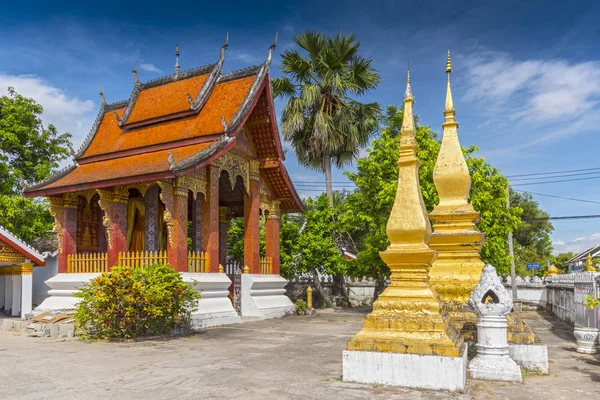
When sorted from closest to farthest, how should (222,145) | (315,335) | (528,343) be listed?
(528,343) → (315,335) → (222,145)

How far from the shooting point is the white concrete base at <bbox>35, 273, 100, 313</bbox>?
14.2 metres

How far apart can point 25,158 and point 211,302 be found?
43.1 feet

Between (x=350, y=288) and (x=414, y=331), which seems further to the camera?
(x=350, y=288)

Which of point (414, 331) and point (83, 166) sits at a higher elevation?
point (83, 166)

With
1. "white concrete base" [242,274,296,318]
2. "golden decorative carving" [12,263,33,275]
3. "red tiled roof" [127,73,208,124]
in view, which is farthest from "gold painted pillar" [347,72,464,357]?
"golden decorative carving" [12,263,33,275]

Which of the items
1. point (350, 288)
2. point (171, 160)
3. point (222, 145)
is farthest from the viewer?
point (350, 288)

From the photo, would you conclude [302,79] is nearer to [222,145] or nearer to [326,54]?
[326,54]

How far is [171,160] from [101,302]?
377 centimetres

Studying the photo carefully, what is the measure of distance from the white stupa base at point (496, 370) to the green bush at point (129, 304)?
647cm

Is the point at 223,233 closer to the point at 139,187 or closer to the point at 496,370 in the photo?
the point at 139,187

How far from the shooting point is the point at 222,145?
43.9 ft

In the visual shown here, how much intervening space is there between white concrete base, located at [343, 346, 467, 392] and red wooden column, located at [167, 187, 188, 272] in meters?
7.59

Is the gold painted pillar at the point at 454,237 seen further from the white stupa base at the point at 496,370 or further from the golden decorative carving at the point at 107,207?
the golden decorative carving at the point at 107,207

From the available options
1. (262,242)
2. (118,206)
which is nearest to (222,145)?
(118,206)
